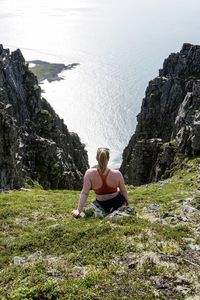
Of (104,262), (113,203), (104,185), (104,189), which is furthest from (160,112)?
(104,262)

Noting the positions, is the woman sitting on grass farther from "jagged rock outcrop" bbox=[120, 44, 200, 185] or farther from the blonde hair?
"jagged rock outcrop" bbox=[120, 44, 200, 185]

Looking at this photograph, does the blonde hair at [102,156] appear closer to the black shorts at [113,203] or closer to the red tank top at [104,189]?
the red tank top at [104,189]

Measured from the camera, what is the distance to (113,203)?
18016mm

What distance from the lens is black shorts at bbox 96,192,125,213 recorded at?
1795 cm

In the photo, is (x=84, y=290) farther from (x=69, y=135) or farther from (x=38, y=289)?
A: (x=69, y=135)

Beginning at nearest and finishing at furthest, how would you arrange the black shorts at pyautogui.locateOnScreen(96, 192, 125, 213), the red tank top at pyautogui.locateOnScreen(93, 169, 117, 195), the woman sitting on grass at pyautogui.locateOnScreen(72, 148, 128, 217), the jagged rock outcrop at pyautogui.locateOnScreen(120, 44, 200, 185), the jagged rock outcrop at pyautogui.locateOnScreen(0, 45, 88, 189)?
the woman sitting on grass at pyautogui.locateOnScreen(72, 148, 128, 217) → the red tank top at pyautogui.locateOnScreen(93, 169, 117, 195) → the black shorts at pyautogui.locateOnScreen(96, 192, 125, 213) → the jagged rock outcrop at pyautogui.locateOnScreen(0, 45, 88, 189) → the jagged rock outcrop at pyautogui.locateOnScreen(120, 44, 200, 185)

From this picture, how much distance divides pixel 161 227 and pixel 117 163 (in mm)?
133727

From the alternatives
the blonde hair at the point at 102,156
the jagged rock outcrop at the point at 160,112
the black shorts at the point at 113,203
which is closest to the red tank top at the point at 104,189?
the black shorts at the point at 113,203

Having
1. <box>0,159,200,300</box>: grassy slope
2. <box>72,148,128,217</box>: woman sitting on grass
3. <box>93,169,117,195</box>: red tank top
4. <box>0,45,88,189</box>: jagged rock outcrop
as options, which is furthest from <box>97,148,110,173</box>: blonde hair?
<box>0,45,88,189</box>: jagged rock outcrop

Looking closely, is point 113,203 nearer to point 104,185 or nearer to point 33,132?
point 104,185

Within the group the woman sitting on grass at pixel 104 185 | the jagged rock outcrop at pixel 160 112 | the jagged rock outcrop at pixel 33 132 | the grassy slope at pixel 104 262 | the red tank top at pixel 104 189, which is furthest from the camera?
the jagged rock outcrop at pixel 160 112

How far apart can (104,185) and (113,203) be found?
1191 mm

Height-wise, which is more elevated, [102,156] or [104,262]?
[102,156]

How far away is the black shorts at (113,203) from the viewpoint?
18.0 meters
